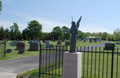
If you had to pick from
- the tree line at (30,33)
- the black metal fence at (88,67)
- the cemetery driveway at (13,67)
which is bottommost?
the cemetery driveway at (13,67)

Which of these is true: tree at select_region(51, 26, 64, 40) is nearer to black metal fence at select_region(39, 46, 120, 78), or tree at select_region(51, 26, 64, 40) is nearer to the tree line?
the tree line

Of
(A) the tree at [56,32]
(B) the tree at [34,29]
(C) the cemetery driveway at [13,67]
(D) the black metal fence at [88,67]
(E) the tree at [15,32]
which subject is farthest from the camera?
(A) the tree at [56,32]

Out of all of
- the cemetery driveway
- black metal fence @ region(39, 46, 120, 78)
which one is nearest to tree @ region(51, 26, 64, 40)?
the cemetery driveway

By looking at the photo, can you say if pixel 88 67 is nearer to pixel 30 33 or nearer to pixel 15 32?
pixel 30 33

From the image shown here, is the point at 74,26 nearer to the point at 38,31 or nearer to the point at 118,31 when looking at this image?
the point at 38,31

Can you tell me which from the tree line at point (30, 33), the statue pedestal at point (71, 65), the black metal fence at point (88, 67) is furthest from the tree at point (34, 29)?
the statue pedestal at point (71, 65)

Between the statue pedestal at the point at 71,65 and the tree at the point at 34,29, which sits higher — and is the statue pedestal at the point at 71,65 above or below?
below

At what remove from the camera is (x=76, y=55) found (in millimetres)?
4852

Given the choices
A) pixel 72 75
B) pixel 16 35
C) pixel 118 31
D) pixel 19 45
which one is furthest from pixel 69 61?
pixel 16 35

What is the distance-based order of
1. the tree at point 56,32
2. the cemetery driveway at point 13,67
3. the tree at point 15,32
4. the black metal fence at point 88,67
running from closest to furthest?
the black metal fence at point 88,67, the cemetery driveway at point 13,67, the tree at point 15,32, the tree at point 56,32

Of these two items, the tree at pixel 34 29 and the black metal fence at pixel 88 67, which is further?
the tree at pixel 34 29

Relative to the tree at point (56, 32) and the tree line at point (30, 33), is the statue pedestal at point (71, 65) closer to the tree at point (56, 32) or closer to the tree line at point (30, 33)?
the tree line at point (30, 33)

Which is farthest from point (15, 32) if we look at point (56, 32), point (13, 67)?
point (13, 67)

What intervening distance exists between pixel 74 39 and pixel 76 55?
80 centimetres
